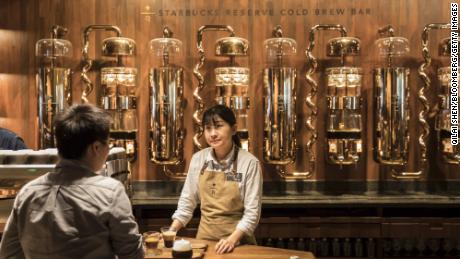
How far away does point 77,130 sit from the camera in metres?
1.69

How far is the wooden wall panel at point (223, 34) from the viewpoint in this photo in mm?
4672

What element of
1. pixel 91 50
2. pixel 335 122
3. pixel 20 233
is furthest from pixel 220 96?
pixel 20 233

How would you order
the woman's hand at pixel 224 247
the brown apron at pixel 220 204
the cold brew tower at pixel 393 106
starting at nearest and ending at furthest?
the woman's hand at pixel 224 247, the brown apron at pixel 220 204, the cold brew tower at pixel 393 106

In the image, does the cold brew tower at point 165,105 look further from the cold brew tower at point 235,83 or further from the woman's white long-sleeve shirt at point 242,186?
the woman's white long-sleeve shirt at point 242,186

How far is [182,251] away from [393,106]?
2.49 meters

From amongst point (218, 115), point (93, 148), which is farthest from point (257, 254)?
point (93, 148)

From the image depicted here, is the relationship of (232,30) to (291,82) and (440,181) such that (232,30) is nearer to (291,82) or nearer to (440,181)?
(291,82)

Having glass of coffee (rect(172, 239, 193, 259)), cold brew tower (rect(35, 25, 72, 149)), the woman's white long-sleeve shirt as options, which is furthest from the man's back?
cold brew tower (rect(35, 25, 72, 149))

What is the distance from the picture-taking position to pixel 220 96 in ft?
14.3

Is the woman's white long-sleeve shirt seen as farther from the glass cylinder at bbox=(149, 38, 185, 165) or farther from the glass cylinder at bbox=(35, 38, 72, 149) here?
the glass cylinder at bbox=(35, 38, 72, 149)

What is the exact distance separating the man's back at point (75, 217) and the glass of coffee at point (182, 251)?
31.3 inches

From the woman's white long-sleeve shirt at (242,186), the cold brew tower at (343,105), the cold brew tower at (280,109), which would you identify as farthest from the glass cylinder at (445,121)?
the woman's white long-sleeve shirt at (242,186)

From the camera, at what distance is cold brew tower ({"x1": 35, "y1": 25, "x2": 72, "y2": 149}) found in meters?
4.33

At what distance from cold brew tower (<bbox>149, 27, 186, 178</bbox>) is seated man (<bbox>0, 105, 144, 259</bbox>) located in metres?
2.66
